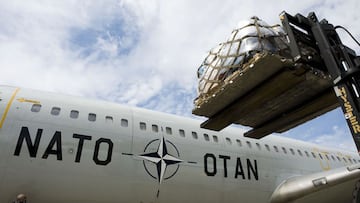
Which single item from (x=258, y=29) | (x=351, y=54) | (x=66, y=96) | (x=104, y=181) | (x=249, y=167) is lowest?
(x=104, y=181)

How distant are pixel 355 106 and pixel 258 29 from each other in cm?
185

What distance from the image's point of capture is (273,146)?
10.5 m

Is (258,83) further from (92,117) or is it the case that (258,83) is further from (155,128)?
(92,117)

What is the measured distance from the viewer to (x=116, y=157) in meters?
7.11

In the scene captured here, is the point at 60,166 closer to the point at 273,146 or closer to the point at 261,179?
the point at 261,179

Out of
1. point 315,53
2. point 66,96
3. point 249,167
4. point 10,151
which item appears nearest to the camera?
point 315,53

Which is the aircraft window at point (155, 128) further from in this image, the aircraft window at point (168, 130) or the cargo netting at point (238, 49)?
the cargo netting at point (238, 49)

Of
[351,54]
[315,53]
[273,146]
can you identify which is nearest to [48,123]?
[315,53]

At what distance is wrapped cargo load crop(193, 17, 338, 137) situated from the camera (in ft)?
12.8

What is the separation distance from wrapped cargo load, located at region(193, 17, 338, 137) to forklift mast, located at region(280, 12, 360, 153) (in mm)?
126

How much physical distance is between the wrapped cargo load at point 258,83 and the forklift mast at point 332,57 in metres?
0.13

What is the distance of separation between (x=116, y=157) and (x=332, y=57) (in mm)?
5506

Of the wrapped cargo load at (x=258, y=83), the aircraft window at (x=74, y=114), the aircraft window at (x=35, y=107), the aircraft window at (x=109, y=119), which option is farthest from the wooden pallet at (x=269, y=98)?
the aircraft window at (x=35, y=107)

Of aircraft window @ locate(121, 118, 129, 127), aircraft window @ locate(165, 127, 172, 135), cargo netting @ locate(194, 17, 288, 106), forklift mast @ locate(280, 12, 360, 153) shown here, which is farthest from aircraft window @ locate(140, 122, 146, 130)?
forklift mast @ locate(280, 12, 360, 153)
